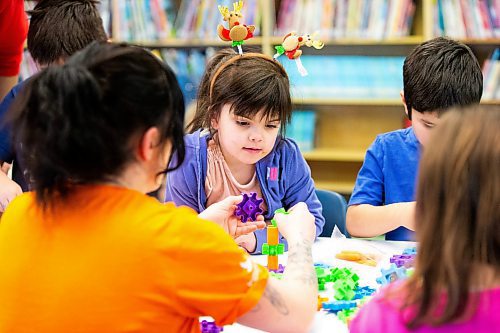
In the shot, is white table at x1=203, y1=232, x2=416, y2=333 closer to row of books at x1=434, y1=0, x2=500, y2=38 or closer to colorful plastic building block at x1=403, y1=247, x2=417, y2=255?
colorful plastic building block at x1=403, y1=247, x2=417, y2=255

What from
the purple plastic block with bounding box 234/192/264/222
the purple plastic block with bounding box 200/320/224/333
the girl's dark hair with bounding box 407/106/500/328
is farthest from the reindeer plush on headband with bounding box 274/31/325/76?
the girl's dark hair with bounding box 407/106/500/328

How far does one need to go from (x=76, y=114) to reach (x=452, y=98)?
1176mm

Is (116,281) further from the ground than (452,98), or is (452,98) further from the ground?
(452,98)

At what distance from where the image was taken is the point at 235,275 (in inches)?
37.4

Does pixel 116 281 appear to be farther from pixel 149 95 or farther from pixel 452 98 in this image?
pixel 452 98

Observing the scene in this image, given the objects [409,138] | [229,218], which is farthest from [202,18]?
[229,218]

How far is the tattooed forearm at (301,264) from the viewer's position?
3.74 feet

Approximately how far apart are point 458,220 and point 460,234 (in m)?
0.02

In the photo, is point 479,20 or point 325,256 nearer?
point 325,256

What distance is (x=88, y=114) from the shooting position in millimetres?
907

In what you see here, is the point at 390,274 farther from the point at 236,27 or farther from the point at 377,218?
the point at 236,27

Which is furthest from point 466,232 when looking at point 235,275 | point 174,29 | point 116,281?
point 174,29

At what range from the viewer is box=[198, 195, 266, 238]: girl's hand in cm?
150

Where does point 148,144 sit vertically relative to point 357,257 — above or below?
above
